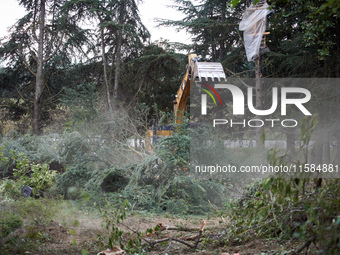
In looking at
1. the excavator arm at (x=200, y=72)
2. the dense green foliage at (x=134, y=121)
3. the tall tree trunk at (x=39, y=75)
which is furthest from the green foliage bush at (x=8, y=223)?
the tall tree trunk at (x=39, y=75)

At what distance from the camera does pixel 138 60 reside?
1742 centimetres

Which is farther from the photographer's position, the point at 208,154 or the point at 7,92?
the point at 7,92

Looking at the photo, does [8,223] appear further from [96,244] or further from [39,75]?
[39,75]

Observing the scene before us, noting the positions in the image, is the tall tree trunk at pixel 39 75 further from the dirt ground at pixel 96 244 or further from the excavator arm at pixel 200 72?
the dirt ground at pixel 96 244

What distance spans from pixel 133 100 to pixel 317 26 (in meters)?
10.5

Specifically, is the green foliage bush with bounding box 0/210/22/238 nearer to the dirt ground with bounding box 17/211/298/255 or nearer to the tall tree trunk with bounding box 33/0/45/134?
the dirt ground with bounding box 17/211/298/255

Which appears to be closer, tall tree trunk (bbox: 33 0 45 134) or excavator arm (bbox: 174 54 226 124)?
excavator arm (bbox: 174 54 226 124)

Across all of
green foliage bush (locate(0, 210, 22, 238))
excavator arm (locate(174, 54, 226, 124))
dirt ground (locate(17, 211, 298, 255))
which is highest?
excavator arm (locate(174, 54, 226, 124))

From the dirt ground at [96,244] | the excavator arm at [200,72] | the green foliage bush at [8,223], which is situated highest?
the excavator arm at [200,72]

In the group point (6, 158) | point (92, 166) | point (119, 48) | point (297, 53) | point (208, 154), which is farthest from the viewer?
point (119, 48)

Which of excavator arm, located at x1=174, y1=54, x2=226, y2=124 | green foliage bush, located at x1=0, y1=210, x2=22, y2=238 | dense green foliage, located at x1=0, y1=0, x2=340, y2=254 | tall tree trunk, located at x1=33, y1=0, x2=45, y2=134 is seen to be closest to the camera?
dense green foliage, located at x1=0, y1=0, x2=340, y2=254

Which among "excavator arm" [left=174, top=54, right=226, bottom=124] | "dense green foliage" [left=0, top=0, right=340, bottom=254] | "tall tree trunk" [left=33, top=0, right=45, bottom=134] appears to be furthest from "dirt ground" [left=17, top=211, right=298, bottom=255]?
"tall tree trunk" [left=33, top=0, right=45, bottom=134]

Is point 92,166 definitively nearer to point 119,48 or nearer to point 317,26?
point 317,26

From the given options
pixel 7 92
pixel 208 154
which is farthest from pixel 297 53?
pixel 7 92
